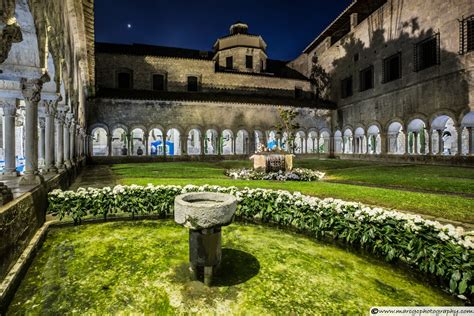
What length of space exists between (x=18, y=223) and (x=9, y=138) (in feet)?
16.5

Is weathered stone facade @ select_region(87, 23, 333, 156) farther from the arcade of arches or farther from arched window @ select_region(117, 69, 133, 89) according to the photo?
the arcade of arches

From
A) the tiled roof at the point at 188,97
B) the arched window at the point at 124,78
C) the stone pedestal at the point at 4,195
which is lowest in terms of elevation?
the stone pedestal at the point at 4,195

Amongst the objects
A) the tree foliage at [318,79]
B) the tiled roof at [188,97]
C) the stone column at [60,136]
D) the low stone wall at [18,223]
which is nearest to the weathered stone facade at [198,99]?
the tiled roof at [188,97]

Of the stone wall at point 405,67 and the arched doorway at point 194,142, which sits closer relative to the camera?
the stone wall at point 405,67

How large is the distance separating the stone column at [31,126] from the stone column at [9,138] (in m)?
2.10

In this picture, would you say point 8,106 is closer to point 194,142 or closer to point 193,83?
point 193,83

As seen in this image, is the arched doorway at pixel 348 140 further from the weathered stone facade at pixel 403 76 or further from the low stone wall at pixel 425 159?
the low stone wall at pixel 425 159

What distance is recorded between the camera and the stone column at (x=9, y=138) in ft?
22.3

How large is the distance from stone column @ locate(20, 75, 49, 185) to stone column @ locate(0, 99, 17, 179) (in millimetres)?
2104

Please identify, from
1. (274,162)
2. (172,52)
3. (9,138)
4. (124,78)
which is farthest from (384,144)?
(124,78)

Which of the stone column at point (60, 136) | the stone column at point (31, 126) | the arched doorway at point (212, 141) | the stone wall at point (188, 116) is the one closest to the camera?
the stone column at point (31, 126)

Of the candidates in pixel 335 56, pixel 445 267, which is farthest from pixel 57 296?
pixel 335 56

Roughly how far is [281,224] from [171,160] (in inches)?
675

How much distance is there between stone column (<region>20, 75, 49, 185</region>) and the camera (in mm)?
5070
